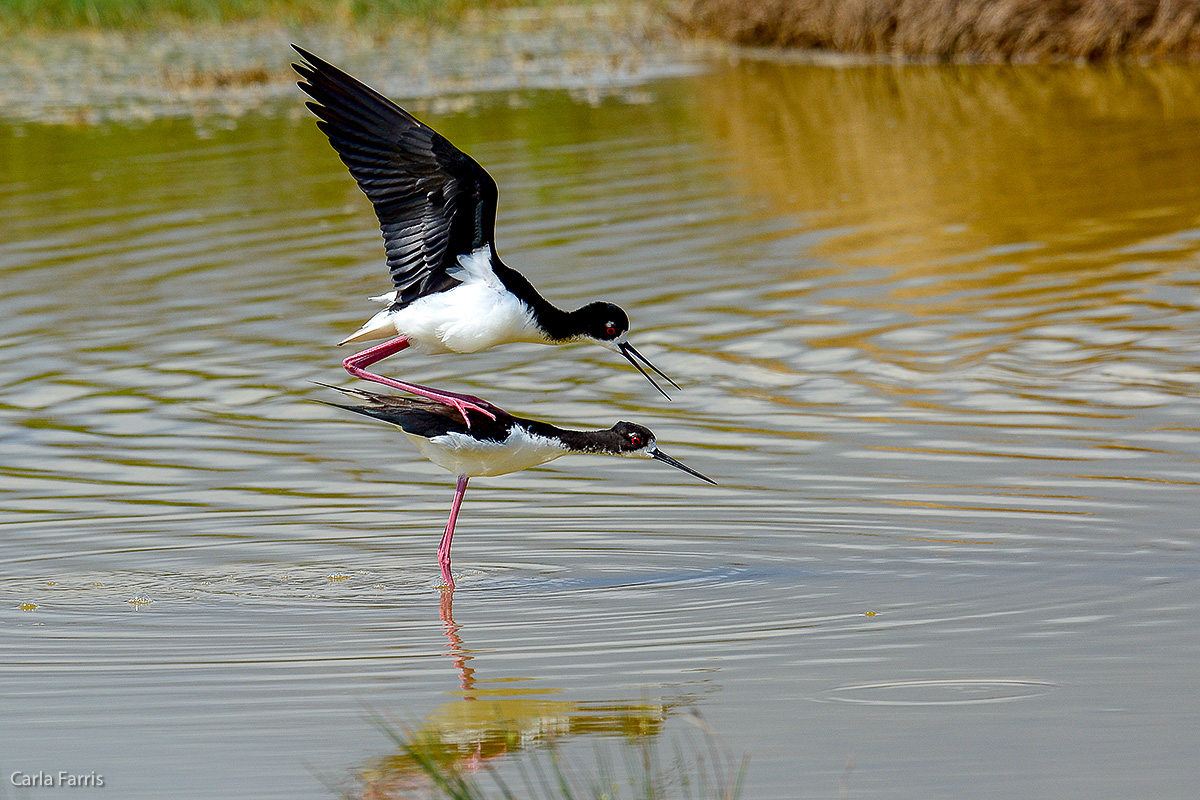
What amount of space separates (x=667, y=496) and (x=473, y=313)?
144 cm

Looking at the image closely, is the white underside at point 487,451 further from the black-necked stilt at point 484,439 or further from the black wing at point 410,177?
the black wing at point 410,177

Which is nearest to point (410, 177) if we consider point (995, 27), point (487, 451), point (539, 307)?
point (539, 307)

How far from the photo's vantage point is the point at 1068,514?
6.40 metres

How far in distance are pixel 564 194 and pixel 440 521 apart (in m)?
6.88

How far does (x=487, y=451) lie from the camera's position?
19.9 feet

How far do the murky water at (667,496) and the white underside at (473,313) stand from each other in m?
0.80

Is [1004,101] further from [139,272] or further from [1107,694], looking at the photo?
[1107,694]

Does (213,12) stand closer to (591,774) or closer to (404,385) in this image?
(404,385)

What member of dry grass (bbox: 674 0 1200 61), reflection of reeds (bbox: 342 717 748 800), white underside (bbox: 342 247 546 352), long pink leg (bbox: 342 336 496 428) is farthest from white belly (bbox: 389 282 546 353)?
dry grass (bbox: 674 0 1200 61)

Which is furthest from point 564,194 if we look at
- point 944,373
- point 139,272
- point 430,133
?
point 430,133

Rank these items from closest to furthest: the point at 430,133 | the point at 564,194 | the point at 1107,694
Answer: the point at 1107,694, the point at 430,133, the point at 564,194

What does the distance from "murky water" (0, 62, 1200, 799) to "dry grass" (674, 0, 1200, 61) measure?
6.37 m

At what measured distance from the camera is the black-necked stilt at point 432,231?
581 centimetres

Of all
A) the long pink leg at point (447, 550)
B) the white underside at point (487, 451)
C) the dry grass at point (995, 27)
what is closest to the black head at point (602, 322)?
the white underside at point (487, 451)
